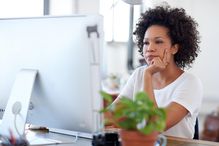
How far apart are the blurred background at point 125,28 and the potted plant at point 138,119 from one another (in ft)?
6.26

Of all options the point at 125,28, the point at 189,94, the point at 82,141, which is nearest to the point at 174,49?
the point at 189,94

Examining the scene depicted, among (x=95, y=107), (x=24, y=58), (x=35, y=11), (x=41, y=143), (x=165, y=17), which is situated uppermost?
(x=35, y=11)

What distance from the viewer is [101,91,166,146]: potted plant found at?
1.00m

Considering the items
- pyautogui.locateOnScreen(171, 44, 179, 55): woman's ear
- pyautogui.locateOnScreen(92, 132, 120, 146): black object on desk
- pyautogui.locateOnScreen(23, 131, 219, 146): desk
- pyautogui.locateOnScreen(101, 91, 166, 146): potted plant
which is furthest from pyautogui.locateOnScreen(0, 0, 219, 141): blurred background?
pyautogui.locateOnScreen(101, 91, 166, 146): potted plant

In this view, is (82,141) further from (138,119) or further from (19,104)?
(138,119)

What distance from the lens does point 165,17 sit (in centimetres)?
199

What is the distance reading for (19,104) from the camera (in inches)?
51.7

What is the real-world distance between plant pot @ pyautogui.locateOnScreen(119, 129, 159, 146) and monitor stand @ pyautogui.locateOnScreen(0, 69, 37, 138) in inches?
16.8

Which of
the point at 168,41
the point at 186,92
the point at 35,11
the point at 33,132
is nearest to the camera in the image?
the point at 33,132

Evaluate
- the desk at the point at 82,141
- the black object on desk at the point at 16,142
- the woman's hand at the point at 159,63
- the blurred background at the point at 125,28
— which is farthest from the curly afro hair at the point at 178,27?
the black object on desk at the point at 16,142

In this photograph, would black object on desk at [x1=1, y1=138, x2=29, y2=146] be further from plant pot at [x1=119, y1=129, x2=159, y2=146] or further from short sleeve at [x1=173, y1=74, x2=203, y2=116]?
short sleeve at [x1=173, y1=74, x2=203, y2=116]

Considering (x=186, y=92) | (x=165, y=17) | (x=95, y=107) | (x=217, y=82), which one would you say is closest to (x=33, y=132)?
(x=95, y=107)

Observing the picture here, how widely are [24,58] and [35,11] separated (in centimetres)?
203

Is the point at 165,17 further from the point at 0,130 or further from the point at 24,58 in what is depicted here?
the point at 0,130
